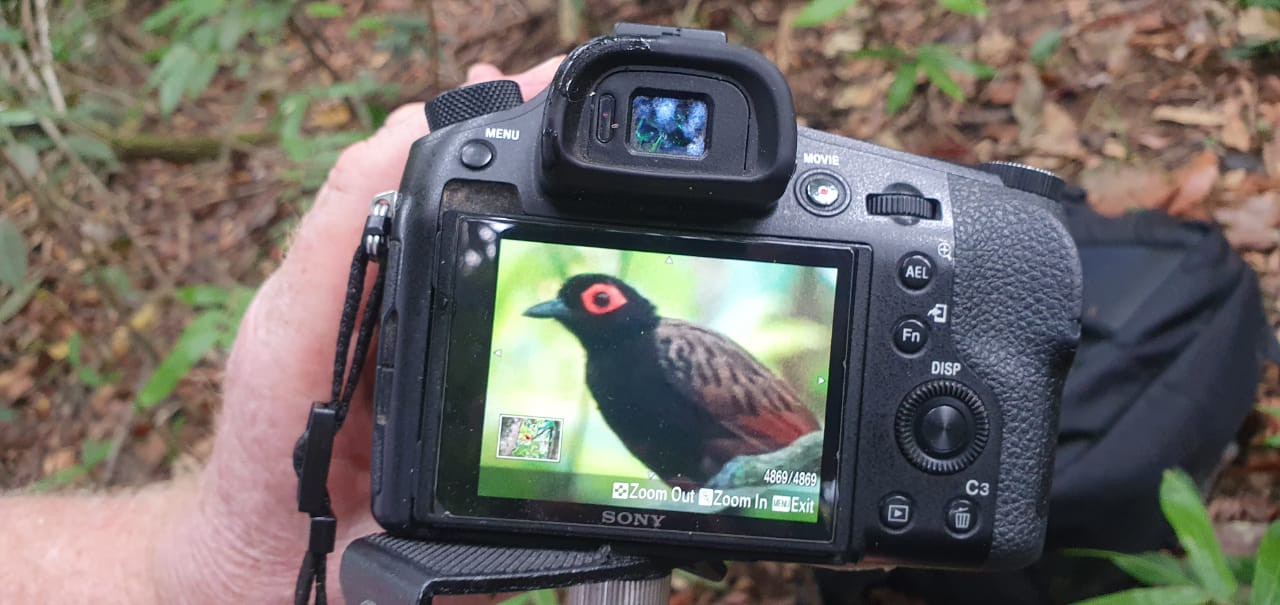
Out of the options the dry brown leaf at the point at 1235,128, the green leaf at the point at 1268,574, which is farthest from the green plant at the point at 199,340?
the dry brown leaf at the point at 1235,128

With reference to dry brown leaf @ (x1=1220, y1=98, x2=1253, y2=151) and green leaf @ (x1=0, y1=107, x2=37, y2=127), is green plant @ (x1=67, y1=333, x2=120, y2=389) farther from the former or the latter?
dry brown leaf @ (x1=1220, y1=98, x2=1253, y2=151)

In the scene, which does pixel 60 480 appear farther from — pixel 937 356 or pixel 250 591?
pixel 937 356

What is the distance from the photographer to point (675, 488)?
0.99 metres

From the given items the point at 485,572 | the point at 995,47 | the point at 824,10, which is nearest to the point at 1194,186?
the point at 995,47

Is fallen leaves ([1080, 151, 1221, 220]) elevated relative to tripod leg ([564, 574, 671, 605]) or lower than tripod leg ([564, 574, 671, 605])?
elevated

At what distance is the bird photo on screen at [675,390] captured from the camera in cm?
98

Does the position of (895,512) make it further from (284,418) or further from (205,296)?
(205,296)

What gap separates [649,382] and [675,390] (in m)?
0.03

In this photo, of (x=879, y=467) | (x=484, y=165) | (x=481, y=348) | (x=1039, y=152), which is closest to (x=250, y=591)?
(x=481, y=348)

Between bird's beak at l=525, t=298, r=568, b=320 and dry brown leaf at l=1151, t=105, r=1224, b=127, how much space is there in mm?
1695

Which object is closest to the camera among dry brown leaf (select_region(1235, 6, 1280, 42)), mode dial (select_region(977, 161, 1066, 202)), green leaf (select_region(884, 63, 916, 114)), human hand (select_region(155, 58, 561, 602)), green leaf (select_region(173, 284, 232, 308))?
mode dial (select_region(977, 161, 1066, 202))

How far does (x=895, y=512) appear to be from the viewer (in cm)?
101

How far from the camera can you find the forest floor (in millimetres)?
1967

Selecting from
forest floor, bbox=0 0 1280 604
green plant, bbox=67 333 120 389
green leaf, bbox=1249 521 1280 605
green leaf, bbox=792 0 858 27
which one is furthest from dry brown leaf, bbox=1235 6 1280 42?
green plant, bbox=67 333 120 389
